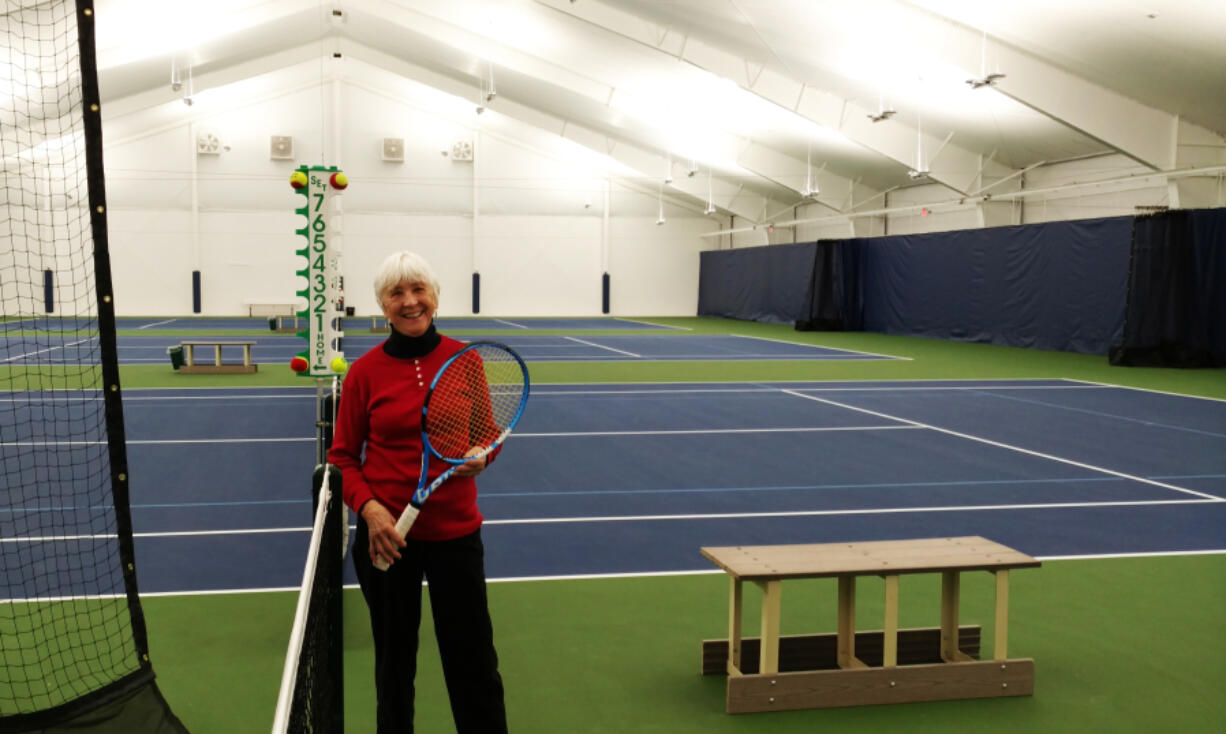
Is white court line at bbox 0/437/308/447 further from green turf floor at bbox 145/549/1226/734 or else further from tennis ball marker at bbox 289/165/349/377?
green turf floor at bbox 145/549/1226/734

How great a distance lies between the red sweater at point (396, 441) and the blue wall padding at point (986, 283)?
19819 millimetres

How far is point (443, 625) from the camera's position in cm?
311

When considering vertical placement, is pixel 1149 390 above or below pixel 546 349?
below

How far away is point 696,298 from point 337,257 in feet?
120

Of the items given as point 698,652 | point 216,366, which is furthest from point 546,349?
point 698,652

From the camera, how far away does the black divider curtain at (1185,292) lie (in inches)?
725

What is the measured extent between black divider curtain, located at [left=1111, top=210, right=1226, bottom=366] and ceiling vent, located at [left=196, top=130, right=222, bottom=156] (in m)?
28.1

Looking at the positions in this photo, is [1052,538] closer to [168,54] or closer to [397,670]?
[397,670]

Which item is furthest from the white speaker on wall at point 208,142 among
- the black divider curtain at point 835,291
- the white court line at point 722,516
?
the white court line at point 722,516

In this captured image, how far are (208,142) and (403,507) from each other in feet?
116

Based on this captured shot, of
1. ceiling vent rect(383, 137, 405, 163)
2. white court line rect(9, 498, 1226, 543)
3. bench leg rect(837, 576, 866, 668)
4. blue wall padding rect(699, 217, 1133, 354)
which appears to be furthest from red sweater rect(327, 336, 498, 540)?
ceiling vent rect(383, 137, 405, 163)

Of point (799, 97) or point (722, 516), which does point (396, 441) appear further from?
point (799, 97)

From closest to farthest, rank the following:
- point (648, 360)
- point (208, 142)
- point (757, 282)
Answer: point (648, 360) → point (208, 142) → point (757, 282)

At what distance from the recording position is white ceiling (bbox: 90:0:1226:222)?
56.1 feet
